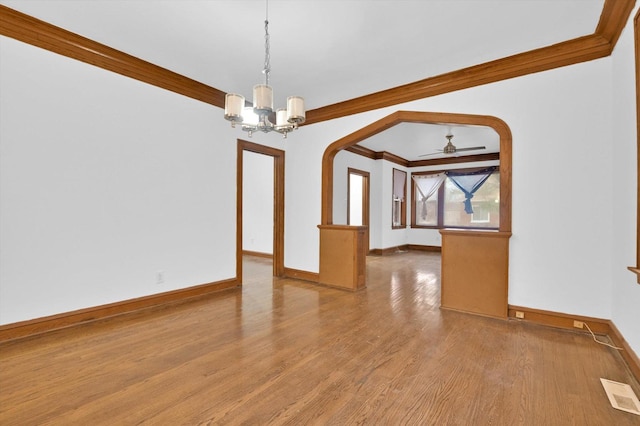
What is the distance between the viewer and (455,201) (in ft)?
28.5

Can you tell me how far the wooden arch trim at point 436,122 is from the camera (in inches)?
129

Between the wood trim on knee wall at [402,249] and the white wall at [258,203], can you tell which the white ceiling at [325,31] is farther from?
the wood trim on knee wall at [402,249]

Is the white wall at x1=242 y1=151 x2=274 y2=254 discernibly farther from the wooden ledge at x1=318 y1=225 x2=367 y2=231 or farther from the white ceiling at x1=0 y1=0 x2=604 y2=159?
the white ceiling at x1=0 y1=0 x2=604 y2=159

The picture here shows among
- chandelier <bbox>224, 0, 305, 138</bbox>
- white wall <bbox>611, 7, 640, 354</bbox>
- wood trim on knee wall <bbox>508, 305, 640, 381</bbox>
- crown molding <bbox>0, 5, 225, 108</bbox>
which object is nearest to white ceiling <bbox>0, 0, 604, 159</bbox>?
crown molding <bbox>0, 5, 225, 108</bbox>

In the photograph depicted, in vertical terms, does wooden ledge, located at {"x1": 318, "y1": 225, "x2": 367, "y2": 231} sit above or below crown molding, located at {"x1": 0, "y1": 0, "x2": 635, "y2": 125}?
below

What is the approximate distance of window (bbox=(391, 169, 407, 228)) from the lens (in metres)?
8.72

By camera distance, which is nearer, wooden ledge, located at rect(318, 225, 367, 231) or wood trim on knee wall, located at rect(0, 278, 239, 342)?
wood trim on knee wall, located at rect(0, 278, 239, 342)

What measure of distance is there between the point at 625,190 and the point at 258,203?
6.59m

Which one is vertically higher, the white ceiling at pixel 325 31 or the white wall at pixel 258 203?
the white ceiling at pixel 325 31

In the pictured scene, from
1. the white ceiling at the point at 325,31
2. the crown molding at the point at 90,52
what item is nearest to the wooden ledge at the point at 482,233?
the white ceiling at the point at 325,31

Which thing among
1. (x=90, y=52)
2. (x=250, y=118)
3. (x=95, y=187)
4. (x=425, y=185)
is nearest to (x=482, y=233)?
(x=250, y=118)

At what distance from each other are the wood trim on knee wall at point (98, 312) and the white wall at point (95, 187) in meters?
0.06

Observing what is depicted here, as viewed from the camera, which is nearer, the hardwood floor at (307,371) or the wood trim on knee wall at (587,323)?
the hardwood floor at (307,371)

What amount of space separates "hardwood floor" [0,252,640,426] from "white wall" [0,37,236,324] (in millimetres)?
485
